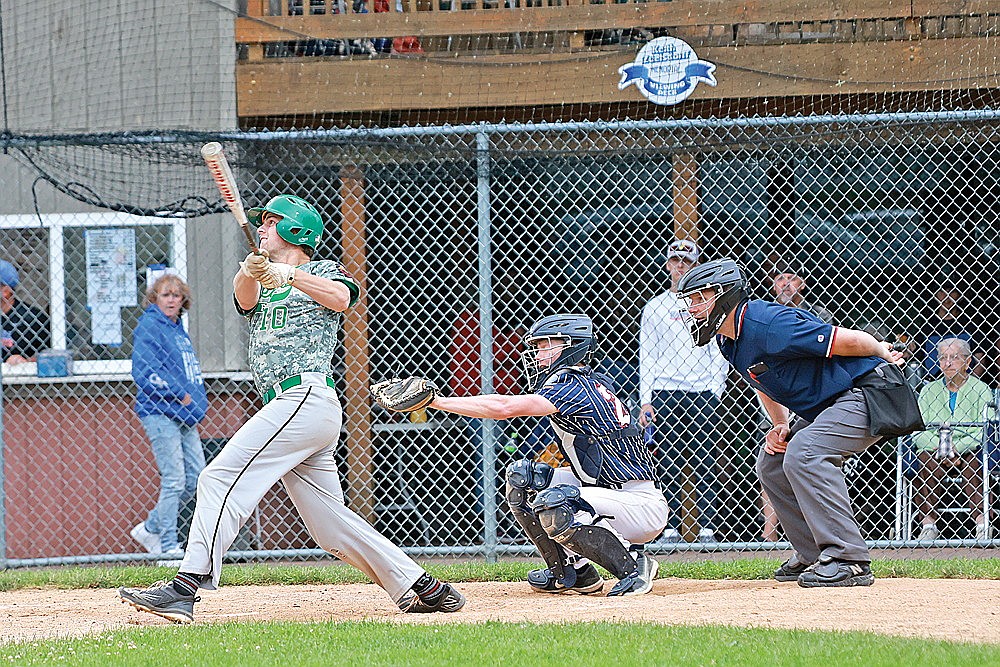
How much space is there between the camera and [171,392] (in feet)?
27.7

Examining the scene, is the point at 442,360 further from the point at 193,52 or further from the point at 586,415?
the point at 586,415

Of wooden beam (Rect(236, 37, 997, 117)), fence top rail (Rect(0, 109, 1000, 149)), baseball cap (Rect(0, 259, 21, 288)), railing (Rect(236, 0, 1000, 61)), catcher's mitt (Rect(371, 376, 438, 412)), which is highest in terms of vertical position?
railing (Rect(236, 0, 1000, 61))

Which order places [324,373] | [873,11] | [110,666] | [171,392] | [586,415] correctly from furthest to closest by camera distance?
[873,11], [171,392], [586,415], [324,373], [110,666]

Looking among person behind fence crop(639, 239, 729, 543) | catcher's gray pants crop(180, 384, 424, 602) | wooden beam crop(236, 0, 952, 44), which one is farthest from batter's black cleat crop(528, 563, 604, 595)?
wooden beam crop(236, 0, 952, 44)

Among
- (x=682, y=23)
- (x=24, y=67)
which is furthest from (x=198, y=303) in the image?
(x=682, y=23)

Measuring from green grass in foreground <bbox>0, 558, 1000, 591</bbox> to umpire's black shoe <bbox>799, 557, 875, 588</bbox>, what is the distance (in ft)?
2.46

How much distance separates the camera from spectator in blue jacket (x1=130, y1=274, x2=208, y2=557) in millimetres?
8336

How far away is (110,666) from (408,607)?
163cm

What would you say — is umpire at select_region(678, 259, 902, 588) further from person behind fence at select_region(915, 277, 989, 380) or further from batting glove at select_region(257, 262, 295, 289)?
person behind fence at select_region(915, 277, 989, 380)

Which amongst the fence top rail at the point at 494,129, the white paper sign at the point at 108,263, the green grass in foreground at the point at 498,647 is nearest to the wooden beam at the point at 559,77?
the white paper sign at the point at 108,263

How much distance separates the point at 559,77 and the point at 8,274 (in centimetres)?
420

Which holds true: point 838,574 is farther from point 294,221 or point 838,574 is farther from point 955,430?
point 294,221

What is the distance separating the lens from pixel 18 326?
9547mm

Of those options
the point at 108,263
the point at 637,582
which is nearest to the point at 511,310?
the point at 108,263
